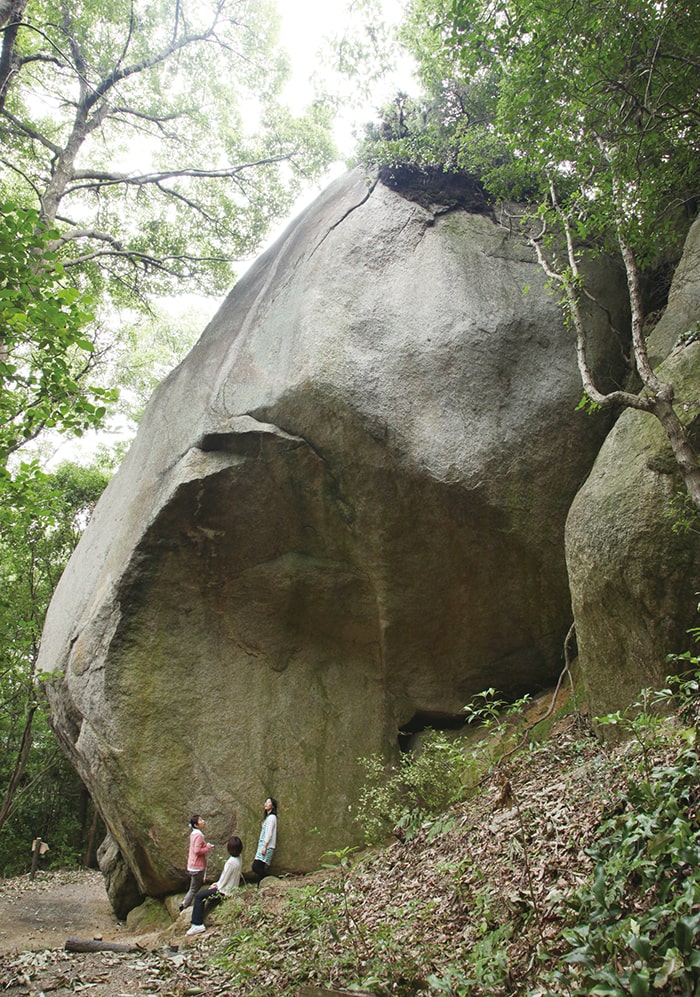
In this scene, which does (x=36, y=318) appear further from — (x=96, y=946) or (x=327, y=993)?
(x=96, y=946)

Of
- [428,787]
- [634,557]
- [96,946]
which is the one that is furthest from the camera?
[96,946]

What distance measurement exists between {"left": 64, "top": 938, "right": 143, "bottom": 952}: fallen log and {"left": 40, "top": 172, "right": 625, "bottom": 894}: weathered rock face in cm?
118

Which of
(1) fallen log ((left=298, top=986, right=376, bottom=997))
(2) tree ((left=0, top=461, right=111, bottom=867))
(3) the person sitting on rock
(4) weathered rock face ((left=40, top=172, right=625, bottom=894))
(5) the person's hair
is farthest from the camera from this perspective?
(2) tree ((left=0, top=461, right=111, bottom=867))

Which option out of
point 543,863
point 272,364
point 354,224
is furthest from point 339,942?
point 354,224

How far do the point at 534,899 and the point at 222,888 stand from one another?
5.40m

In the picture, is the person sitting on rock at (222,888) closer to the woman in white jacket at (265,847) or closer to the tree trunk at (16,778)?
the woman in white jacket at (265,847)

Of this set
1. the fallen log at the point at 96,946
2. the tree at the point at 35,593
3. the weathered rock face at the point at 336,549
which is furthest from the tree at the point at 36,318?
the tree at the point at 35,593

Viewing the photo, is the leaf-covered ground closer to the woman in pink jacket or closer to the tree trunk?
the woman in pink jacket

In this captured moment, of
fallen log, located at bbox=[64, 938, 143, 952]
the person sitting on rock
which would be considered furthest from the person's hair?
→ fallen log, located at bbox=[64, 938, 143, 952]

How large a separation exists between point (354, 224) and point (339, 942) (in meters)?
9.26

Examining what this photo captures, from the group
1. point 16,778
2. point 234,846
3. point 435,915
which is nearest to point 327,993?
point 435,915

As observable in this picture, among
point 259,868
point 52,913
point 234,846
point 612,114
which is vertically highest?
point 612,114

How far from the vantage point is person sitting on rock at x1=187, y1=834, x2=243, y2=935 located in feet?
23.7

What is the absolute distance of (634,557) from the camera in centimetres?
568
